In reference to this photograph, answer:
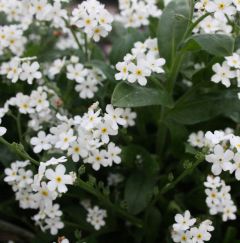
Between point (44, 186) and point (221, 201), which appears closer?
point (44, 186)

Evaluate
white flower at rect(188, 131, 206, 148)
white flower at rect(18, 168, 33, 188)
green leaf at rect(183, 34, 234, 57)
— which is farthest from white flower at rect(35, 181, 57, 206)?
green leaf at rect(183, 34, 234, 57)

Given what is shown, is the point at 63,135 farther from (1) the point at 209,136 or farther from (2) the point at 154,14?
(2) the point at 154,14

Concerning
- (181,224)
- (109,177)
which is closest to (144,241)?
(109,177)

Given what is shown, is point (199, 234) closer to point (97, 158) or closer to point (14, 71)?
point (97, 158)

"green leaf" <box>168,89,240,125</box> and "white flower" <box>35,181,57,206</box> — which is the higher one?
"green leaf" <box>168,89,240,125</box>

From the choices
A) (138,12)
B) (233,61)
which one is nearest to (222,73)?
(233,61)

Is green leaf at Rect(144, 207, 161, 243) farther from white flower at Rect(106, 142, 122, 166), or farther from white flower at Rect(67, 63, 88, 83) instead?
white flower at Rect(67, 63, 88, 83)
